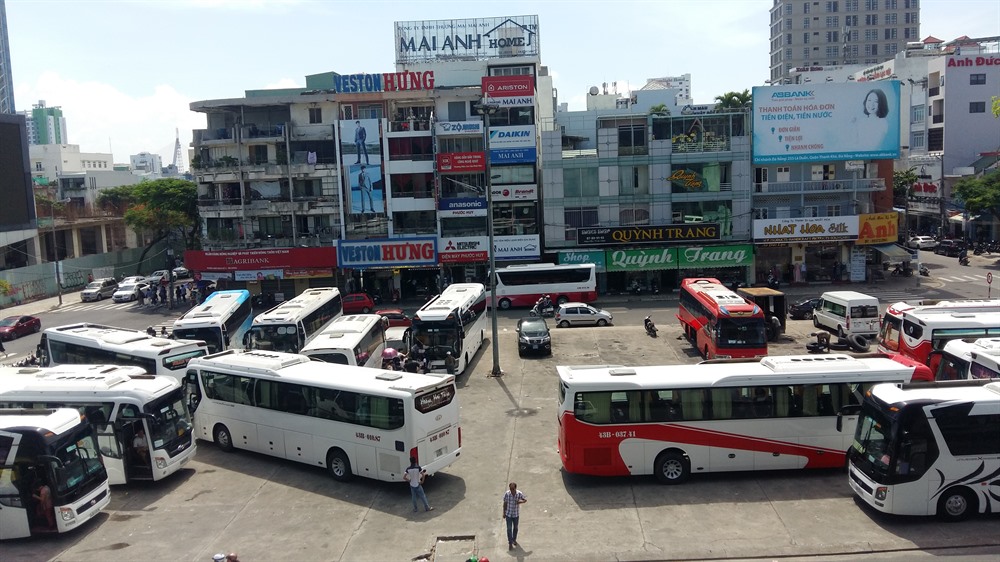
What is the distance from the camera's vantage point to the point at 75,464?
16.1 meters

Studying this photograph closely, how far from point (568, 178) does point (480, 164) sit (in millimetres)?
5981

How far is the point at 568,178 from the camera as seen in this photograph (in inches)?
2030

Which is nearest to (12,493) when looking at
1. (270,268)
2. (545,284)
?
(545,284)

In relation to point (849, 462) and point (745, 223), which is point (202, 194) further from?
point (849, 462)

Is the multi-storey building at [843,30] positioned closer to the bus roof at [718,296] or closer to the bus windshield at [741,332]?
the bus roof at [718,296]

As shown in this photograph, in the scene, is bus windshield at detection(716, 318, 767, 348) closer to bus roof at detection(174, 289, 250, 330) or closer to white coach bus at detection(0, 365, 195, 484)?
white coach bus at detection(0, 365, 195, 484)

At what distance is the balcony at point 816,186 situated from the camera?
5219cm

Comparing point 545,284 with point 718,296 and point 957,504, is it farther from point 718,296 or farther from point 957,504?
point 957,504

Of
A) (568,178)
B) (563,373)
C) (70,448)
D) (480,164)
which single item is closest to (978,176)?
(568,178)

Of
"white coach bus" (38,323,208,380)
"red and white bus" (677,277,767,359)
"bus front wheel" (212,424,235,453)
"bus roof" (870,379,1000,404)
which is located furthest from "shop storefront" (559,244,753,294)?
"bus roof" (870,379,1000,404)

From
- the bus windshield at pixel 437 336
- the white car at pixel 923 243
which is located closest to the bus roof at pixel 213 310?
the bus windshield at pixel 437 336

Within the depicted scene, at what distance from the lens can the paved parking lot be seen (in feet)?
48.4

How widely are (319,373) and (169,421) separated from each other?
12.4ft

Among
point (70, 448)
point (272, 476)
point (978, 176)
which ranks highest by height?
point (978, 176)
